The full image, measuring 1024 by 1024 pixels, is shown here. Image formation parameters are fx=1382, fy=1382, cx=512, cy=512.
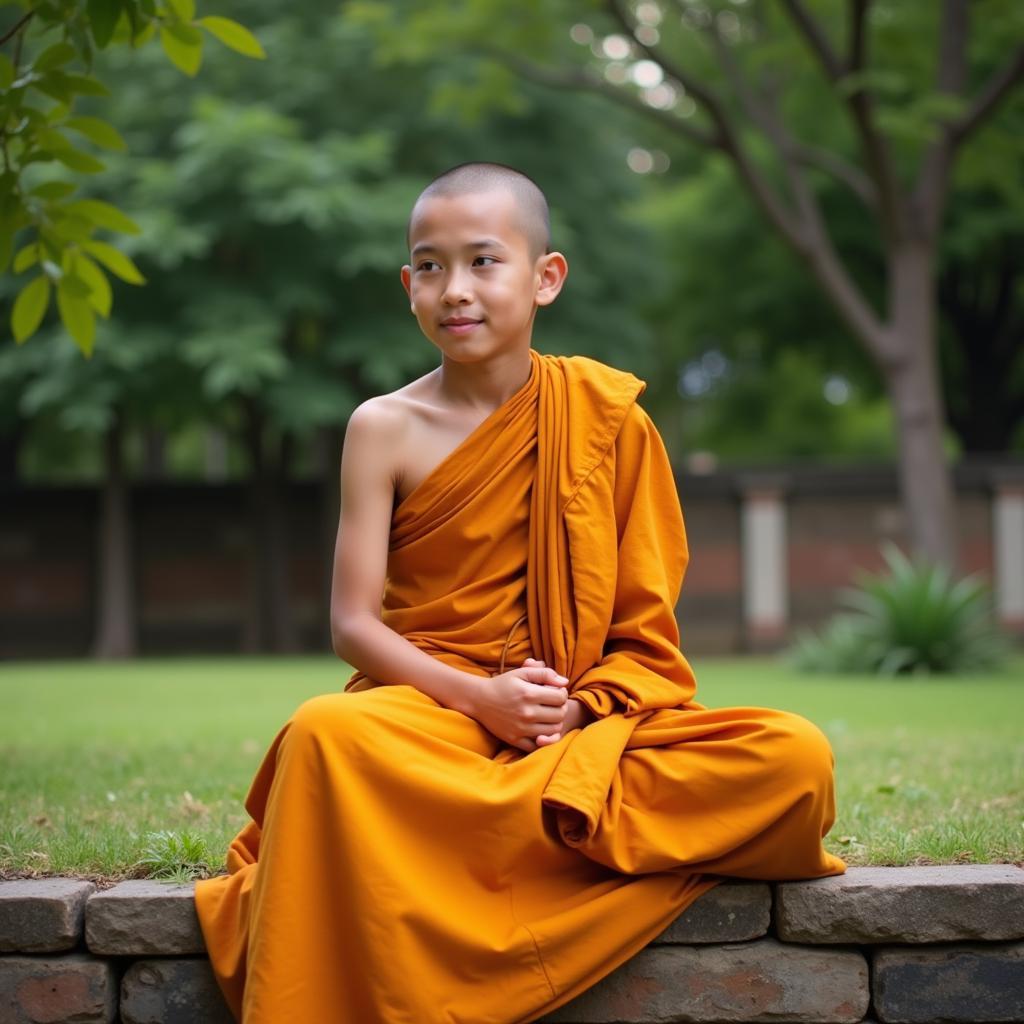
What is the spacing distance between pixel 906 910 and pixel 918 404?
462 inches

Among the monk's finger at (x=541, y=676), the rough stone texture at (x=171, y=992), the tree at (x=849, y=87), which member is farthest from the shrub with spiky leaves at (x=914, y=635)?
the rough stone texture at (x=171, y=992)

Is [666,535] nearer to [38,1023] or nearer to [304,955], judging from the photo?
[304,955]

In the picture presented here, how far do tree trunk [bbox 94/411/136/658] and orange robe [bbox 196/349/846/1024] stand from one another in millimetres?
14580

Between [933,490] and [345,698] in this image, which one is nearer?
[345,698]

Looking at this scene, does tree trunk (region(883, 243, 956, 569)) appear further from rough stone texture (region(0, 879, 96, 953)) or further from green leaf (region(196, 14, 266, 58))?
rough stone texture (region(0, 879, 96, 953))

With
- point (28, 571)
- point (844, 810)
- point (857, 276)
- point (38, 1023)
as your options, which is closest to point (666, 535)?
point (844, 810)

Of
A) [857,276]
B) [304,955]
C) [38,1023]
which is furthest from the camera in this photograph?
[857,276]

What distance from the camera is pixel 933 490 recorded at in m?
14.0

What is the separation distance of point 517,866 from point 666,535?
86cm

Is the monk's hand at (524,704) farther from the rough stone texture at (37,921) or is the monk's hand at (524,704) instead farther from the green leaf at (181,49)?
the green leaf at (181,49)

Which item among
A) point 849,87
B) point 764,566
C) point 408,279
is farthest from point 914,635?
point 408,279

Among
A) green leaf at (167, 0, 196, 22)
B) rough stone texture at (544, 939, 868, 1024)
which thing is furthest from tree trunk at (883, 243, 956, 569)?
rough stone texture at (544, 939, 868, 1024)

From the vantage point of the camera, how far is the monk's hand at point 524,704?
2852 millimetres

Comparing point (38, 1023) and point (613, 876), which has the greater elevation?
point (613, 876)
